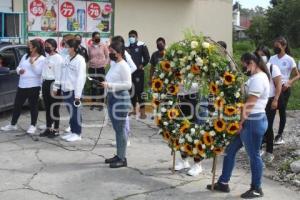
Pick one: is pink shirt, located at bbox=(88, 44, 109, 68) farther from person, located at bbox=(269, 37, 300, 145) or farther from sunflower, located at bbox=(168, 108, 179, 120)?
sunflower, located at bbox=(168, 108, 179, 120)

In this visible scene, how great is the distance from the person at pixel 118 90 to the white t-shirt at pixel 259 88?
179cm

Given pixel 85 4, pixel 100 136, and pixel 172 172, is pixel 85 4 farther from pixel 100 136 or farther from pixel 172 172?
pixel 172 172

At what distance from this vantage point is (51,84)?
29.1 feet

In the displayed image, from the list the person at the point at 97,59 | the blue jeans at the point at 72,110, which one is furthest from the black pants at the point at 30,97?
the person at the point at 97,59

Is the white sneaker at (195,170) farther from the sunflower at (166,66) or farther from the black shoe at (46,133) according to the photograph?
the black shoe at (46,133)

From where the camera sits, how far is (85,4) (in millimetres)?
15758

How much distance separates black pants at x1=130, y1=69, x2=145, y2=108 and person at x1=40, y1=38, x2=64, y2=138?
2.34m

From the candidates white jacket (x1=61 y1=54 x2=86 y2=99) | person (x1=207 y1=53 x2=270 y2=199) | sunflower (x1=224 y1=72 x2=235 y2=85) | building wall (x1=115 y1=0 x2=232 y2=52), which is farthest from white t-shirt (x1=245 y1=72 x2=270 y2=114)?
building wall (x1=115 y1=0 x2=232 y2=52)

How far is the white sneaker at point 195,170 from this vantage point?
691 cm

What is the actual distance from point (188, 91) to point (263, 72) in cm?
124

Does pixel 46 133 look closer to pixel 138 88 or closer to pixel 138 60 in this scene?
pixel 138 88

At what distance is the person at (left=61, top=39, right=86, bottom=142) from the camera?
8273 mm

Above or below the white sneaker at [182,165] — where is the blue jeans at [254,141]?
above

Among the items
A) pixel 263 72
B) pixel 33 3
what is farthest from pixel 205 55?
pixel 33 3
